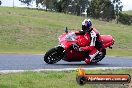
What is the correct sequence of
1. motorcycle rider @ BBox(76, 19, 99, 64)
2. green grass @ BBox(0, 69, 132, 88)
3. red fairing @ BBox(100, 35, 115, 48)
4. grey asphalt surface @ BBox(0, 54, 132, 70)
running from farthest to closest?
red fairing @ BBox(100, 35, 115, 48) → motorcycle rider @ BBox(76, 19, 99, 64) → grey asphalt surface @ BBox(0, 54, 132, 70) → green grass @ BBox(0, 69, 132, 88)

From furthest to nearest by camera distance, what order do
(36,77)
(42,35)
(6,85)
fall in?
(42,35)
(36,77)
(6,85)

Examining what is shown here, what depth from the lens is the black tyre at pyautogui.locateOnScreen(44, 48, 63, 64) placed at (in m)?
14.3

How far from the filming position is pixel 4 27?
52312 mm

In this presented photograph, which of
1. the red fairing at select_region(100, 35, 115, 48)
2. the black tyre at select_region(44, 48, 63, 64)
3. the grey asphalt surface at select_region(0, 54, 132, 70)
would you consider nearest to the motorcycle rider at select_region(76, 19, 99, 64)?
the grey asphalt surface at select_region(0, 54, 132, 70)

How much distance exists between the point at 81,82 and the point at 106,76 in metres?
0.49

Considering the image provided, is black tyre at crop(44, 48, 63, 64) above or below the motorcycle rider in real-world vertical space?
below

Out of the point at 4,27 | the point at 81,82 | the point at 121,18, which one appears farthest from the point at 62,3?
the point at 81,82

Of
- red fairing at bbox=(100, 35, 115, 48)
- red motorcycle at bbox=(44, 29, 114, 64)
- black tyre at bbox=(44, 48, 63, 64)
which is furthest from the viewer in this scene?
red fairing at bbox=(100, 35, 115, 48)

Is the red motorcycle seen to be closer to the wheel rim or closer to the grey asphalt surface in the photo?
the wheel rim

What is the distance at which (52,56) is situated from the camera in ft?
47.5

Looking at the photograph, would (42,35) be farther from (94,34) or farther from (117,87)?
(117,87)

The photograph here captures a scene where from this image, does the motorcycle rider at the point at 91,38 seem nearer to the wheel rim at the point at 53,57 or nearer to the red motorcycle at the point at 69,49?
the red motorcycle at the point at 69,49

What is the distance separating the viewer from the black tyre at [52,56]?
14344 mm

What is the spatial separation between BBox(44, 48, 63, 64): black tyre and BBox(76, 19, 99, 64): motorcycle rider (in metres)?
0.85
